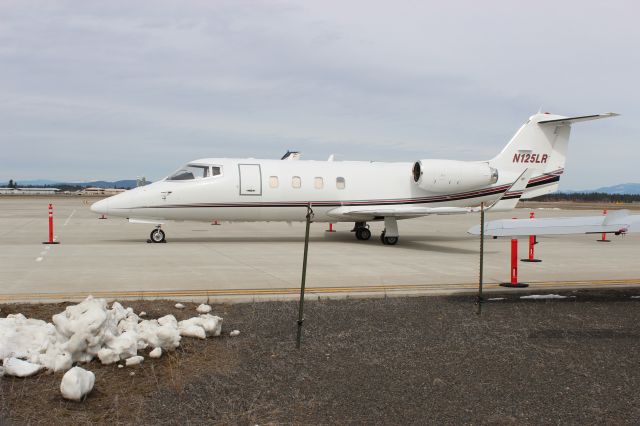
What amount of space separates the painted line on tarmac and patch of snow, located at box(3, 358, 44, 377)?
2997mm

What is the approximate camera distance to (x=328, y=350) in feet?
20.5

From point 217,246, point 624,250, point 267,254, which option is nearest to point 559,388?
point 267,254

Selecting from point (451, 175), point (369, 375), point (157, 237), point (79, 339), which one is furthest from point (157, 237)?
point (369, 375)

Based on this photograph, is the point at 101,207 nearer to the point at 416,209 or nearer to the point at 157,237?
the point at 157,237

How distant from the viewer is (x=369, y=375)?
18.0ft

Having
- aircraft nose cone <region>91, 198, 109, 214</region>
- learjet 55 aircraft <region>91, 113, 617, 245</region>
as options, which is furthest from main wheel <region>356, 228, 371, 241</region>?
aircraft nose cone <region>91, 198, 109, 214</region>

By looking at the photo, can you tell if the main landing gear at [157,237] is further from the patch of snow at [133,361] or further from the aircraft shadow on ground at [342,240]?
the patch of snow at [133,361]

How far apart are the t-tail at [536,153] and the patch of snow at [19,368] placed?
18.9 meters

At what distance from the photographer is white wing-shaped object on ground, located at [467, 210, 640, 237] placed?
303 inches

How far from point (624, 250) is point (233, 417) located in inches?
653

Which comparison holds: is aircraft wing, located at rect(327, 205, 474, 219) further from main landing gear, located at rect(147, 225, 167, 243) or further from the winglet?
main landing gear, located at rect(147, 225, 167, 243)

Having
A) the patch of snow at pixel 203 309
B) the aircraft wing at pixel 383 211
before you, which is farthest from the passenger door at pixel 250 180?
the patch of snow at pixel 203 309

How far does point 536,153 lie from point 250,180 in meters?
10.9

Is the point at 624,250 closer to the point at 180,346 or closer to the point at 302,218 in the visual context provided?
the point at 302,218
